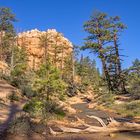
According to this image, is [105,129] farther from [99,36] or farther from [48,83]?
[99,36]

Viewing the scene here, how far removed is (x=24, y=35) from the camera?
108m

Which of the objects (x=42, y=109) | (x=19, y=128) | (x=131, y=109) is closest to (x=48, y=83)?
(x=42, y=109)

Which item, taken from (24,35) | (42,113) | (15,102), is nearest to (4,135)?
(42,113)

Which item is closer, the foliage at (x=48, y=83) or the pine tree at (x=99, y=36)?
the foliage at (x=48, y=83)

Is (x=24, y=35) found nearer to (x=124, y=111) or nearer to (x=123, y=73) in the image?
(x=123, y=73)

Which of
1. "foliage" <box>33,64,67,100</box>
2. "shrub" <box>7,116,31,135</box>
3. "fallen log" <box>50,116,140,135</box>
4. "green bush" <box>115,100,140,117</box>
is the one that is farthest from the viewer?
"green bush" <box>115,100,140,117</box>

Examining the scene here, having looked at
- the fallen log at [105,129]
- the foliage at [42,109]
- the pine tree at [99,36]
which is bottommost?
the fallen log at [105,129]

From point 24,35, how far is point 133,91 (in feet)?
246

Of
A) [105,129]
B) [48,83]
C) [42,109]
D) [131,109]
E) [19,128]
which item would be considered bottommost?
[105,129]

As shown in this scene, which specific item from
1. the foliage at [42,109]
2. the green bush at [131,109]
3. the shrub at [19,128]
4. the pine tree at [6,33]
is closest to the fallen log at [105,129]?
the shrub at [19,128]

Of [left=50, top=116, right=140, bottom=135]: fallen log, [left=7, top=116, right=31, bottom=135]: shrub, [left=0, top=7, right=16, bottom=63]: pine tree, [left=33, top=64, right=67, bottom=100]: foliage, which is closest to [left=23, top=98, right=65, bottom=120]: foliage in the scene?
[left=33, top=64, right=67, bottom=100]: foliage

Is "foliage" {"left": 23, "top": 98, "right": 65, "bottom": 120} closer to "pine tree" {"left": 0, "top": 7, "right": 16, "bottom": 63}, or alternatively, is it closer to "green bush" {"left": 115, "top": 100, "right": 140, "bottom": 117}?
"green bush" {"left": 115, "top": 100, "right": 140, "bottom": 117}

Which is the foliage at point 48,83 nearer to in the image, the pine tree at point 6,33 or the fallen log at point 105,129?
the fallen log at point 105,129

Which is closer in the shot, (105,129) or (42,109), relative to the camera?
(105,129)
